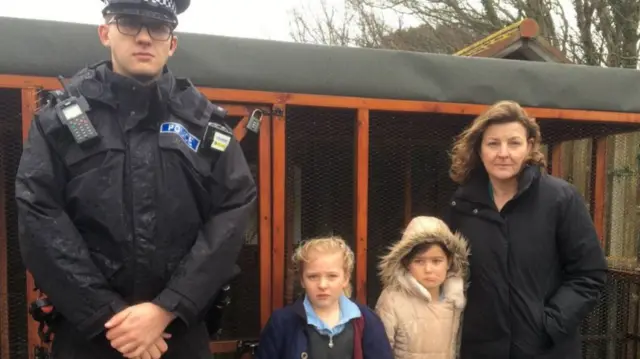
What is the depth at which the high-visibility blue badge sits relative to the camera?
5.94 ft

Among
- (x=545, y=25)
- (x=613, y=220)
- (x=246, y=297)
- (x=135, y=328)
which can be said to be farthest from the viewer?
(x=545, y=25)

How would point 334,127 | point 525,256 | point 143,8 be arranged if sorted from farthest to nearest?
1. point 334,127
2. point 525,256
3. point 143,8

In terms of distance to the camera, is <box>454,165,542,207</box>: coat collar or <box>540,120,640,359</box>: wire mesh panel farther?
<box>540,120,640,359</box>: wire mesh panel

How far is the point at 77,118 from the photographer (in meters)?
1.73

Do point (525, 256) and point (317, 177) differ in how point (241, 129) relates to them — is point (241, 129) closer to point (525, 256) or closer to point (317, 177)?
point (317, 177)

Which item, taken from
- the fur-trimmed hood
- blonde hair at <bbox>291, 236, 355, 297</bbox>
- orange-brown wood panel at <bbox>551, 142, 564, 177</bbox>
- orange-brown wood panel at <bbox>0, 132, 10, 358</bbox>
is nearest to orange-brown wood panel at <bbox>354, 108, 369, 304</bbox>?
the fur-trimmed hood

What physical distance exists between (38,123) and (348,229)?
7.01 ft

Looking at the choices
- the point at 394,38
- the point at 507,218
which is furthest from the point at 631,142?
the point at 394,38

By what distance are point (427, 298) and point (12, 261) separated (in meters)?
2.13

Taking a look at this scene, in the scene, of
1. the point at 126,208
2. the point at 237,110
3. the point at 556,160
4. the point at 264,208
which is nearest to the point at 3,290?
the point at 264,208

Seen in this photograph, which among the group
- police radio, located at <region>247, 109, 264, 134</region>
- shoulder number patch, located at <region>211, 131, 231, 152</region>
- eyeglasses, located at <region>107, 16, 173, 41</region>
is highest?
eyeglasses, located at <region>107, 16, 173, 41</region>

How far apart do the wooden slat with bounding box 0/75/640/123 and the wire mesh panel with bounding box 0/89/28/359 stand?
54cm

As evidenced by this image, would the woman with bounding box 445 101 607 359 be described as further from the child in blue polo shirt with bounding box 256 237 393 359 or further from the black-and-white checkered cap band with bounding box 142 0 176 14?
the black-and-white checkered cap band with bounding box 142 0 176 14

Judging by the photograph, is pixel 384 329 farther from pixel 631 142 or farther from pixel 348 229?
pixel 631 142
